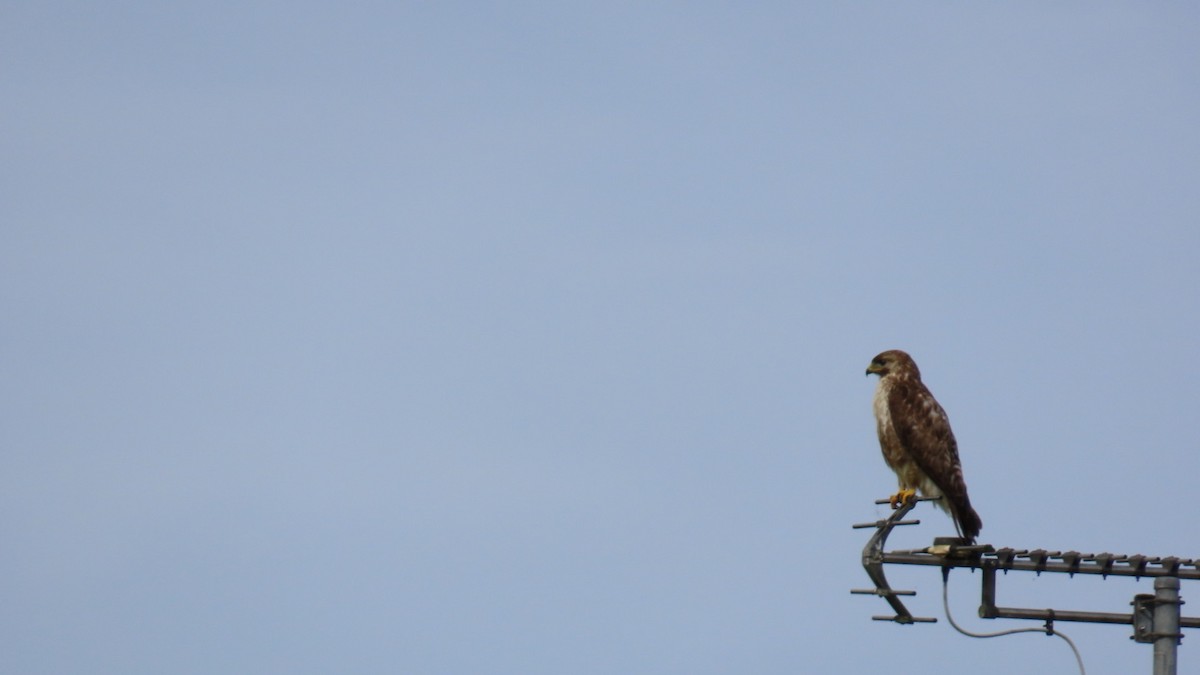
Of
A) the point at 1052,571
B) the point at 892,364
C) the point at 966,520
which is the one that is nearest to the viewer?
the point at 1052,571

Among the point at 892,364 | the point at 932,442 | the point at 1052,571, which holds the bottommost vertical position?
the point at 1052,571

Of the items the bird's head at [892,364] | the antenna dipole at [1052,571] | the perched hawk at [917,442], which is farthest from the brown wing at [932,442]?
the antenna dipole at [1052,571]

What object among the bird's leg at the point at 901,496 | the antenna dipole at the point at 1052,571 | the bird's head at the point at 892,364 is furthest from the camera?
the bird's head at the point at 892,364

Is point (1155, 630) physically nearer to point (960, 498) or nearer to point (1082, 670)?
point (1082, 670)

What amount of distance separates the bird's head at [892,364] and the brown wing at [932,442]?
10.0 inches

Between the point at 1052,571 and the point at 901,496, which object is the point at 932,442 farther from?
the point at 1052,571

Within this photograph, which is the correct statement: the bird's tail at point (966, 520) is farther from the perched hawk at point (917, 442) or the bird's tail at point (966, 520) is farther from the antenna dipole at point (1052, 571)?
the antenna dipole at point (1052, 571)

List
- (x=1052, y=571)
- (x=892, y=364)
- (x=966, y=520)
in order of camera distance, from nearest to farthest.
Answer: (x=1052, y=571) → (x=966, y=520) → (x=892, y=364)

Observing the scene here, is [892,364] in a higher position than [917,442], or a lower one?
higher

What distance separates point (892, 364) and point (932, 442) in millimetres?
1669

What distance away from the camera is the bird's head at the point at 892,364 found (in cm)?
1703

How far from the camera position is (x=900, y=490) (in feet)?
52.0

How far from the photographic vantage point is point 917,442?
15.8 m

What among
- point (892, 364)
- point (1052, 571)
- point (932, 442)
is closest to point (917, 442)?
point (932, 442)
